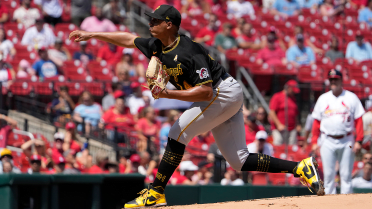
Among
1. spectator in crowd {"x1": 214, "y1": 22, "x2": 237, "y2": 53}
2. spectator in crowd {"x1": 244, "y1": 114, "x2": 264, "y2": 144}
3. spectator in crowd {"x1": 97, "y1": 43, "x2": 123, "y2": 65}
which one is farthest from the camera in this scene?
spectator in crowd {"x1": 214, "y1": 22, "x2": 237, "y2": 53}

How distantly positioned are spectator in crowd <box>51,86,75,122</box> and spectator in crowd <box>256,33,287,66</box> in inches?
178

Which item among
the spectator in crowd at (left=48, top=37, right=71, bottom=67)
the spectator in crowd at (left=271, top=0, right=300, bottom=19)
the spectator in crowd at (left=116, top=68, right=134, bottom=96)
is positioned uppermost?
the spectator in crowd at (left=271, top=0, right=300, bottom=19)

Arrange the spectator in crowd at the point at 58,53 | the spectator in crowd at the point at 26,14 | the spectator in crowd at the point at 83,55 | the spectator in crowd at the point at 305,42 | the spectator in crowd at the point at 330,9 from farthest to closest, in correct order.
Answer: the spectator in crowd at the point at 330,9 < the spectator in crowd at the point at 305,42 < the spectator in crowd at the point at 26,14 < the spectator in crowd at the point at 83,55 < the spectator in crowd at the point at 58,53

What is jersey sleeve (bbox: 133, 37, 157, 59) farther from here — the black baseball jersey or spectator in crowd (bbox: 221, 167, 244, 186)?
spectator in crowd (bbox: 221, 167, 244, 186)

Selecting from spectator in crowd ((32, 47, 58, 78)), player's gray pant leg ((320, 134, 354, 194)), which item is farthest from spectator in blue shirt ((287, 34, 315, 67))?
player's gray pant leg ((320, 134, 354, 194))

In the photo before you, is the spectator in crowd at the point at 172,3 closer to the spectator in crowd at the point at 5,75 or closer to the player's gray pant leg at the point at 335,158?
the spectator in crowd at the point at 5,75

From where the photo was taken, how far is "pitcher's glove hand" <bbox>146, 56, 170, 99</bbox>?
13.1 feet

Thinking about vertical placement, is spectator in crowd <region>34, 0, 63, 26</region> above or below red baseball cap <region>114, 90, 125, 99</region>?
above

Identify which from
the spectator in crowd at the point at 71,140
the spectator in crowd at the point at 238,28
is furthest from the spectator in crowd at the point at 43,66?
the spectator in crowd at the point at 238,28

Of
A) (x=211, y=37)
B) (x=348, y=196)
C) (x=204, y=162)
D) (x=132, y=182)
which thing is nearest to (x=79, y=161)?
(x=204, y=162)

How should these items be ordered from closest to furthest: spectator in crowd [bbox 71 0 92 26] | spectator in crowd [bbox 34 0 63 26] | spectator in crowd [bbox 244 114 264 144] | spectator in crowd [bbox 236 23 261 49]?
spectator in crowd [bbox 244 114 264 144] → spectator in crowd [bbox 34 0 63 26] → spectator in crowd [bbox 71 0 92 26] → spectator in crowd [bbox 236 23 261 49]

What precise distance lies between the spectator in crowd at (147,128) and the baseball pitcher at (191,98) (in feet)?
14.6

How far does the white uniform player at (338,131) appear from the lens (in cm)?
640

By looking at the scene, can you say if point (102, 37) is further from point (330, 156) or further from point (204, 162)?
point (204, 162)
